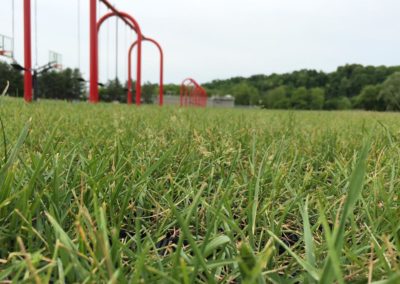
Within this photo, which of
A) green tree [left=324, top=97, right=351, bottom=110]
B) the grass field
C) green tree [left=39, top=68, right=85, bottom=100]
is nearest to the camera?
the grass field

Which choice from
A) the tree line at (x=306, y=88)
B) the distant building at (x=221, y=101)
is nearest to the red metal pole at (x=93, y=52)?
the tree line at (x=306, y=88)

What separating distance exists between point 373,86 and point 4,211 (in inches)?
1191

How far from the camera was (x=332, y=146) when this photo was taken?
94 cm

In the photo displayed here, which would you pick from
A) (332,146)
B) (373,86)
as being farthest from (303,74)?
(332,146)

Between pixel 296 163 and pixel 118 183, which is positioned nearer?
pixel 118 183

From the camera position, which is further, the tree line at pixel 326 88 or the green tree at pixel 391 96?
the tree line at pixel 326 88

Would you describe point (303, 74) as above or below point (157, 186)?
above

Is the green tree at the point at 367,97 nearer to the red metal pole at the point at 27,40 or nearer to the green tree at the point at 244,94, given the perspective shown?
the green tree at the point at 244,94

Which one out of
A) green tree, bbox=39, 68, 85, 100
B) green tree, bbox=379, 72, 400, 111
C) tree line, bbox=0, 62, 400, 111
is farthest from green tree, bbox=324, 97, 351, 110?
green tree, bbox=39, 68, 85, 100

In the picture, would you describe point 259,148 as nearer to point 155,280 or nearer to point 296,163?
point 296,163

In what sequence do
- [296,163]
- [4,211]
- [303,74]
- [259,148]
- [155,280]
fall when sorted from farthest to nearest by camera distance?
[303,74] → [259,148] → [296,163] → [4,211] → [155,280]

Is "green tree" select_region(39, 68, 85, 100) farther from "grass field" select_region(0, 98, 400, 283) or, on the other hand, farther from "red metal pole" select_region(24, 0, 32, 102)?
"grass field" select_region(0, 98, 400, 283)

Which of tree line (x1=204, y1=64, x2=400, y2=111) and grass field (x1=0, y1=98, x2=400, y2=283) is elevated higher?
tree line (x1=204, y1=64, x2=400, y2=111)

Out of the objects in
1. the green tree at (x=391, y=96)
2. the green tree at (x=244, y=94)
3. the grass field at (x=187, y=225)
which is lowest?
the grass field at (x=187, y=225)
